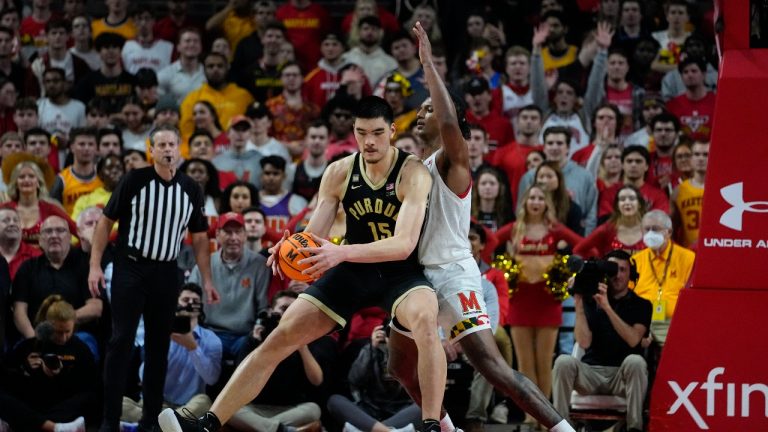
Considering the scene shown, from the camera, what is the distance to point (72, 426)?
31.3 ft

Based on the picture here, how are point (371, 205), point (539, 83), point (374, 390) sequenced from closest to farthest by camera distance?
1. point (371, 205)
2. point (374, 390)
3. point (539, 83)

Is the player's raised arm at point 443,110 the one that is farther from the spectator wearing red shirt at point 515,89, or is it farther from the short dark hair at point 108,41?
the short dark hair at point 108,41

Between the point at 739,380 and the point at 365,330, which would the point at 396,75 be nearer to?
the point at 365,330

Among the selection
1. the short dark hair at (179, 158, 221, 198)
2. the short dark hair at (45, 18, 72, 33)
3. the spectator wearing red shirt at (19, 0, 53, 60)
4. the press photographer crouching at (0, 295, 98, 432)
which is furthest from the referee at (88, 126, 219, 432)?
the spectator wearing red shirt at (19, 0, 53, 60)

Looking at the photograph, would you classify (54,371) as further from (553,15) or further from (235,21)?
(553,15)

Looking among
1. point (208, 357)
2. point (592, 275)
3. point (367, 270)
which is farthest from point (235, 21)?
point (367, 270)

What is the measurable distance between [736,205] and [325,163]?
220 inches

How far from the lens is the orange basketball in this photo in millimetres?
6754

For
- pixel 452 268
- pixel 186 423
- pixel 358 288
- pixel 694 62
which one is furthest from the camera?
pixel 694 62

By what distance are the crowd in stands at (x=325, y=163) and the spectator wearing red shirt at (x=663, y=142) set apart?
0.07 feet

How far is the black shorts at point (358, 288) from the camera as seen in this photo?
7035 millimetres

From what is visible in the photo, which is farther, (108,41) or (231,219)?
(108,41)

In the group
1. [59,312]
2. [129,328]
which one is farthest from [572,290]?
[59,312]

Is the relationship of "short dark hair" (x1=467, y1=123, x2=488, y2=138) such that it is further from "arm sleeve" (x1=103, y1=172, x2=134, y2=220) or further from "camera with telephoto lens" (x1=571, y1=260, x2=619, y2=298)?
"arm sleeve" (x1=103, y1=172, x2=134, y2=220)
